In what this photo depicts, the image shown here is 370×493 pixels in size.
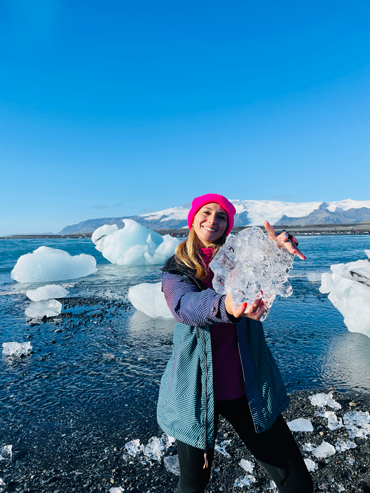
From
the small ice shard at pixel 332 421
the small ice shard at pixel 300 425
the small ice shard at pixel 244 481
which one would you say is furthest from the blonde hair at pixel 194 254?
the small ice shard at pixel 332 421

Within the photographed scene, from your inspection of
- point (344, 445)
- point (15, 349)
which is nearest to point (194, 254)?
point (344, 445)

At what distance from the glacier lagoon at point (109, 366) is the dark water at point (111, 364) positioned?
0.01 metres

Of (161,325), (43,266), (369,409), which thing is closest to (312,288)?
(161,325)

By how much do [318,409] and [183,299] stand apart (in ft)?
8.59

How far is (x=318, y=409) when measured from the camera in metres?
3.30

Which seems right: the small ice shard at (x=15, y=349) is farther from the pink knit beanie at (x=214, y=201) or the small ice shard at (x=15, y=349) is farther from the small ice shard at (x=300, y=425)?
the pink knit beanie at (x=214, y=201)

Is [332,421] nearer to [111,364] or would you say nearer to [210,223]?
[210,223]

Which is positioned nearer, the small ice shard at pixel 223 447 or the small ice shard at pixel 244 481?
the small ice shard at pixel 244 481

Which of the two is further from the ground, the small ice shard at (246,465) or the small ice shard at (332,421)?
the small ice shard at (246,465)

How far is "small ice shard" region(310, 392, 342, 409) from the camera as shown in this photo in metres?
3.36

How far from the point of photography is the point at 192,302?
1449 mm

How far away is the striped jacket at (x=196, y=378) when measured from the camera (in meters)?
1.58

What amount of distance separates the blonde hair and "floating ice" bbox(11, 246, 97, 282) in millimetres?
12159

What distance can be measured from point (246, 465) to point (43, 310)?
618 centimetres
